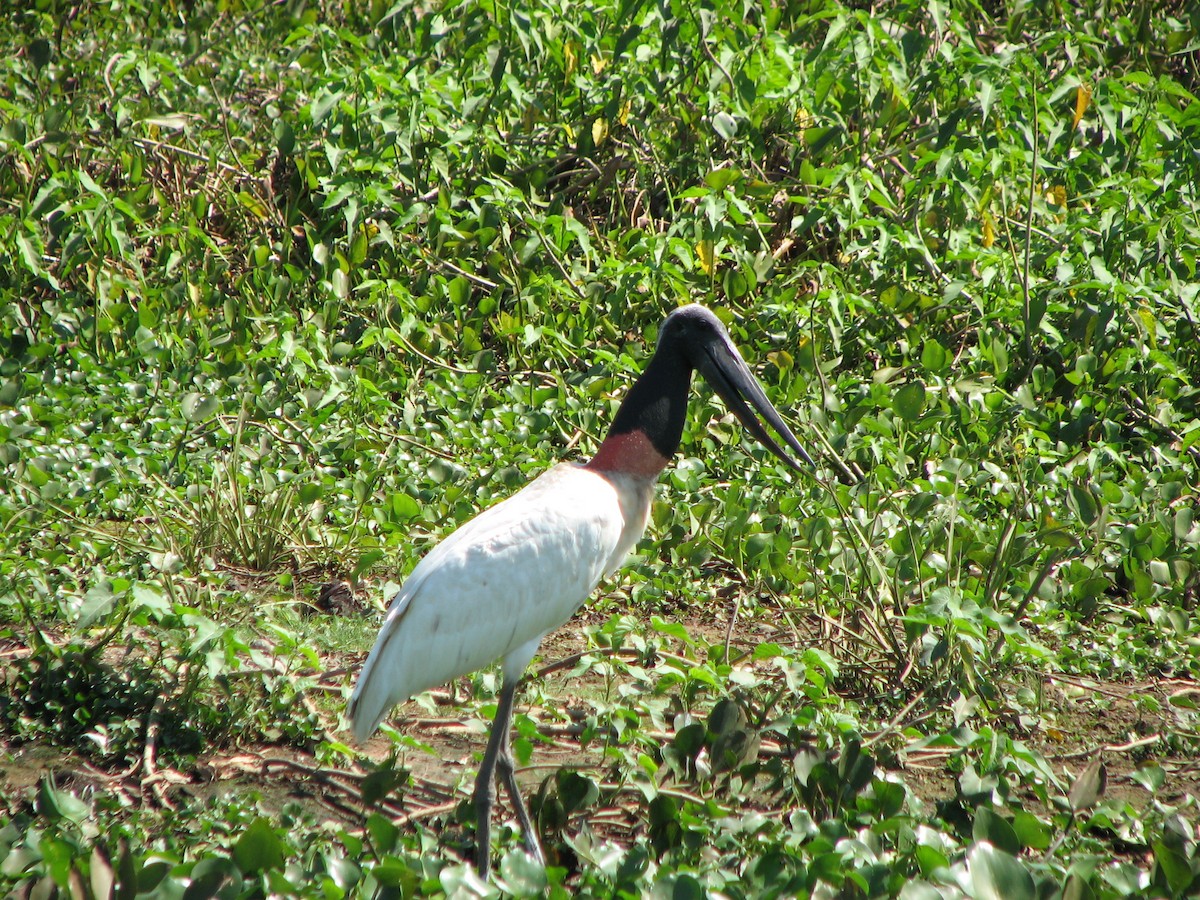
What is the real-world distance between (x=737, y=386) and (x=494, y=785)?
1.31m

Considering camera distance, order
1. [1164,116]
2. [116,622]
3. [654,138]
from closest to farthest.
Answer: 1. [116,622]
2. [1164,116]
3. [654,138]

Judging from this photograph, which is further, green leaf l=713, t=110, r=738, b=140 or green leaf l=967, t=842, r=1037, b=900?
green leaf l=713, t=110, r=738, b=140

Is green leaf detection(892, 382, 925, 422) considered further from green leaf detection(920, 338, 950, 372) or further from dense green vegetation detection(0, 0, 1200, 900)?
green leaf detection(920, 338, 950, 372)

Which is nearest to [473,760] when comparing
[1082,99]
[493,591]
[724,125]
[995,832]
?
[493,591]

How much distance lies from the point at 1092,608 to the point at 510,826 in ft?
6.64

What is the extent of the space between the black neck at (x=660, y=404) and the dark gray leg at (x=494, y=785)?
817mm

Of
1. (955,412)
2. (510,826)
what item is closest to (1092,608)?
(955,412)

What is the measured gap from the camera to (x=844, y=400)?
15.7ft

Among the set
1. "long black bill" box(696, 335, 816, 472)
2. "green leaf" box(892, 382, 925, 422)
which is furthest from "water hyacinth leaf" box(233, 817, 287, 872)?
"green leaf" box(892, 382, 925, 422)

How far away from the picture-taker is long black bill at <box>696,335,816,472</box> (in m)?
3.50

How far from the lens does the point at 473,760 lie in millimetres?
3281

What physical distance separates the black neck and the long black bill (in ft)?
0.27

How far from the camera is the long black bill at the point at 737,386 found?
3500 mm

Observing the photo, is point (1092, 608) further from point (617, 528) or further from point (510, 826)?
point (510, 826)
